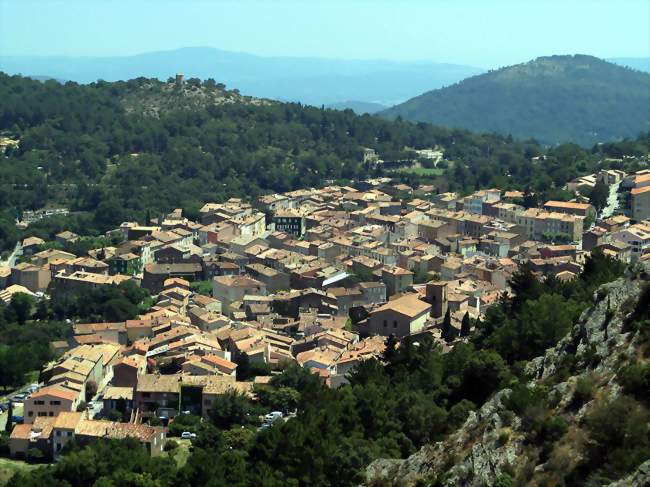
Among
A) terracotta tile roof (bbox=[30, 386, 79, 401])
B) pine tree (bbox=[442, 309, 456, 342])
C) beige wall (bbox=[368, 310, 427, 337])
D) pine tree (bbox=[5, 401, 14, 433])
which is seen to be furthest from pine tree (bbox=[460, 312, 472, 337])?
pine tree (bbox=[5, 401, 14, 433])

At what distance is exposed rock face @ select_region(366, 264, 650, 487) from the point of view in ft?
41.3

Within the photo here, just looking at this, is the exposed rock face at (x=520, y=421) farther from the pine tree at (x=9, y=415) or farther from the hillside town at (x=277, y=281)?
the pine tree at (x=9, y=415)

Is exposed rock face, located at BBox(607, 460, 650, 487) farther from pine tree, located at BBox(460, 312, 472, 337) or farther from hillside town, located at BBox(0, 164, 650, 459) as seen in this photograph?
pine tree, located at BBox(460, 312, 472, 337)

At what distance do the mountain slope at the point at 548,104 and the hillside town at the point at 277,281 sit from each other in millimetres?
84358

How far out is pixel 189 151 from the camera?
67750mm

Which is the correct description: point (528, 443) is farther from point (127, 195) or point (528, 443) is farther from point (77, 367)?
point (127, 195)

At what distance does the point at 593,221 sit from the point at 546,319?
25.7 metres

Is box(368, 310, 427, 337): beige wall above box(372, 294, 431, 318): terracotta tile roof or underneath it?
underneath

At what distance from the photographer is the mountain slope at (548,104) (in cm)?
13875

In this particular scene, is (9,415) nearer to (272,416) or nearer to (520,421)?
(272,416)

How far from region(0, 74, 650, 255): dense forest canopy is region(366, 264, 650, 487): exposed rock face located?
3447cm

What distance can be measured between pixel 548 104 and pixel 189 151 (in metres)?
89.6

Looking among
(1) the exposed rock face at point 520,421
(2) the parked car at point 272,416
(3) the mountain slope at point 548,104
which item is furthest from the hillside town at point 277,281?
(3) the mountain slope at point 548,104

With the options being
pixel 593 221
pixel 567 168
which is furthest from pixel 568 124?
pixel 593 221
